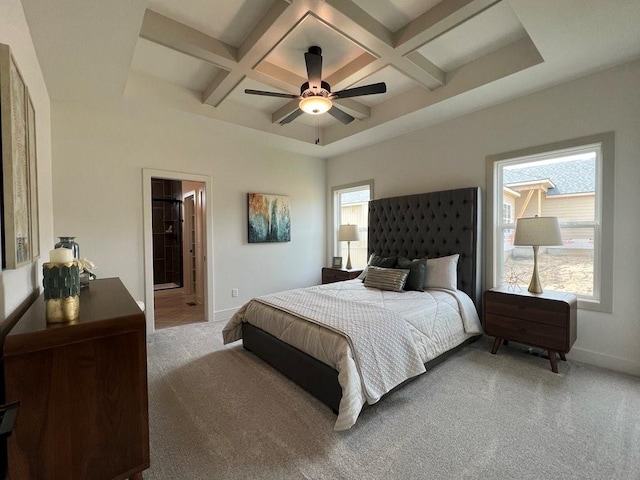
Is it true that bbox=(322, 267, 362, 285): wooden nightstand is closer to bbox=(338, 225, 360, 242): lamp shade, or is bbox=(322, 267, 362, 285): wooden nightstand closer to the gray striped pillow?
bbox=(338, 225, 360, 242): lamp shade

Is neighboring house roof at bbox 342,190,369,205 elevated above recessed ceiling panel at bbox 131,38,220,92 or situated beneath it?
situated beneath

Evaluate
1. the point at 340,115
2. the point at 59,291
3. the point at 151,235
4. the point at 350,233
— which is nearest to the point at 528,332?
the point at 350,233

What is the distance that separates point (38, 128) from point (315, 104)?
7.54 ft

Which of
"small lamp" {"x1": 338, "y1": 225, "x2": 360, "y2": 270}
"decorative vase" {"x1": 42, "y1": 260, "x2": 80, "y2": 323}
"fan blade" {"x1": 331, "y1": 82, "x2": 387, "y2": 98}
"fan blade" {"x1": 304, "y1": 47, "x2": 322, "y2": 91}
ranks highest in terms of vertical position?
"fan blade" {"x1": 304, "y1": 47, "x2": 322, "y2": 91}

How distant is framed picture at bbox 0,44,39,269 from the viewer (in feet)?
4.15

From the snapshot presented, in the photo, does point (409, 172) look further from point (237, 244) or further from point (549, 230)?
point (237, 244)

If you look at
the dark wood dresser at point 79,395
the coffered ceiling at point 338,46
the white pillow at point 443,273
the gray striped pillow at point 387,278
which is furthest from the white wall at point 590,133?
the dark wood dresser at point 79,395

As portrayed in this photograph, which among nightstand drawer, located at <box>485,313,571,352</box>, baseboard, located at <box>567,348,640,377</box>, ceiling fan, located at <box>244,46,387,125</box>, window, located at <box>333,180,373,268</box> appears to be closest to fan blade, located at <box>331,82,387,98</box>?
ceiling fan, located at <box>244,46,387,125</box>

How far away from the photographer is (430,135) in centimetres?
393

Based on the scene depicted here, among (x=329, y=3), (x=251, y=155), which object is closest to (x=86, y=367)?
(x=329, y=3)

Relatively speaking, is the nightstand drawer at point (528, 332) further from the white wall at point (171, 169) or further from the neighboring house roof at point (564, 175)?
the white wall at point (171, 169)

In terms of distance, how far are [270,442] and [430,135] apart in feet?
12.6

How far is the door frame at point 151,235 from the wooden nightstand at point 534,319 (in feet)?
11.6

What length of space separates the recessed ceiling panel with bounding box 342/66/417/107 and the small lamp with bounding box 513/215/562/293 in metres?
1.97
